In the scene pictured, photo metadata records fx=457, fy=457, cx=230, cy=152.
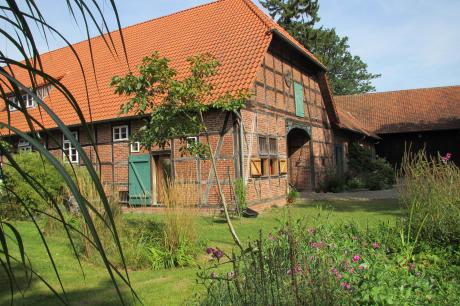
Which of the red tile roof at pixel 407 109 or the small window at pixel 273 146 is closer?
the small window at pixel 273 146

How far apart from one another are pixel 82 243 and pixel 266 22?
10.3 m

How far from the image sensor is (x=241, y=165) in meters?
13.2

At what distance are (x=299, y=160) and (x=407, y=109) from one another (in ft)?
49.3

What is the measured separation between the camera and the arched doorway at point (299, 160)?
19156mm

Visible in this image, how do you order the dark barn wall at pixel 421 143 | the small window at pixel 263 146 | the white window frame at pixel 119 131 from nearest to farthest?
the small window at pixel 263 146 → the white window frame at pixel 119 131 → the dark barn wall at pixel 421 143

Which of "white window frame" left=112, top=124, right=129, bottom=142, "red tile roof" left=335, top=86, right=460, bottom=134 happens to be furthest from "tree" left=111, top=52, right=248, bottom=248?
"red tile roof" left=335, top=86, right=460, bottom=134

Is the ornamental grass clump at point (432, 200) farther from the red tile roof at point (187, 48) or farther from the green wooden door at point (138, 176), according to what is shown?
the green wooden door at point (138, 176)

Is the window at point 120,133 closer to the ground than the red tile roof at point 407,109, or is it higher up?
closer to the ground

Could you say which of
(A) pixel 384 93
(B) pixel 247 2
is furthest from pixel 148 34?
(A) pixel 384 93

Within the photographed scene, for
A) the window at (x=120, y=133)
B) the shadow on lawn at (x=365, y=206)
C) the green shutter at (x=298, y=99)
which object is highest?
the green shutter at (x=298, y=99)

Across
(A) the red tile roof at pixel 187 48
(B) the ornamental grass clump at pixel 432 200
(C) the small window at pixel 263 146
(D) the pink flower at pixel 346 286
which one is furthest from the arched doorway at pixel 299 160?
(D) the pink flower at pixel 346 286

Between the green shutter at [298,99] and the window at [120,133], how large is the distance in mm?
6424

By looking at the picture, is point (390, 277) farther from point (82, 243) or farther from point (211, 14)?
point (211, 14)

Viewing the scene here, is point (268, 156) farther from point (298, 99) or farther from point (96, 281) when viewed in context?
point (96, 281)
